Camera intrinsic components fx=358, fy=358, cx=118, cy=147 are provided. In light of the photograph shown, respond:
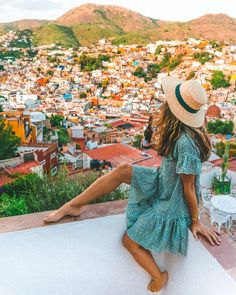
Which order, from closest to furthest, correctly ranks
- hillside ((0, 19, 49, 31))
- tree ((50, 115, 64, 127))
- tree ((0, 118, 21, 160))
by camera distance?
tree ((0, 118, 21, 160)) < tree ((50, 115, 64, 127)) < hillside ((0, 19, 49, 31))

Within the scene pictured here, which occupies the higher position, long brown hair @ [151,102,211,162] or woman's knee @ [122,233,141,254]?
long brown hair @ [151,102,211,162]

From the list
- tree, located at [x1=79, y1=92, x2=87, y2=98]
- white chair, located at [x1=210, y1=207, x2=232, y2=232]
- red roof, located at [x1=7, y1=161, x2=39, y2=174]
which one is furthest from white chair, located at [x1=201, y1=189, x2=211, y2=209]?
tree, located at [x1=79, y1=92, x2=87, y2=98]

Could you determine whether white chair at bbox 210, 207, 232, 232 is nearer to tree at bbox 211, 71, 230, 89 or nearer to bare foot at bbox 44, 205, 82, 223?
bare foot at bbox 44, 205, 82, 223

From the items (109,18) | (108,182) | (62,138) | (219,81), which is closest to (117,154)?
(62,138)

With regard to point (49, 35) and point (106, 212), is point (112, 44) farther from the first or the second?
point (106, 212)

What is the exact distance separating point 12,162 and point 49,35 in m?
60.2

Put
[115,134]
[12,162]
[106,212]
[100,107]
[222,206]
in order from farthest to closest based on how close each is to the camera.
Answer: [100,107] < [115,134] < [12,162] < [222,206] < [106,212]

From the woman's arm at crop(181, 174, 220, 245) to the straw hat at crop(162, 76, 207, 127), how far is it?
19 cm

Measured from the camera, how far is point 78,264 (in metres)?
1.55

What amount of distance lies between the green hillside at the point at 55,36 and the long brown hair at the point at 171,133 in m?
60.9

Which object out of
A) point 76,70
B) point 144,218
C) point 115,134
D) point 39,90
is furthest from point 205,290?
point 76,70

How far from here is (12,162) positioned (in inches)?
Result: 313

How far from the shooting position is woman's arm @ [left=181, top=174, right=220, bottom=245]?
126cm

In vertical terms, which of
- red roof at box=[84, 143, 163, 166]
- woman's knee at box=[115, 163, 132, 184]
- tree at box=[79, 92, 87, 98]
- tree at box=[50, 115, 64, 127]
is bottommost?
tree at box=[79, 92, 87, 98]
